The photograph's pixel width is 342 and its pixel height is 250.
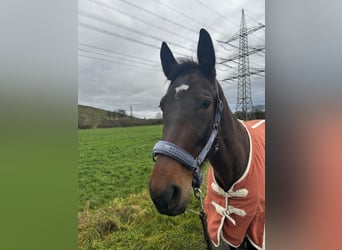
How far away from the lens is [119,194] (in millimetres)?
924

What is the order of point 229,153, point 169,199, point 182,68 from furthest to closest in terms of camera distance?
point 229,153 → point 182,68 → point 169,199

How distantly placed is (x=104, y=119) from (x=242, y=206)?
634 mm

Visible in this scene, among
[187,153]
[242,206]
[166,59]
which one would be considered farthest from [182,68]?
[242,206]

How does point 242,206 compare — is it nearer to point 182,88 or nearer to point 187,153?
point 187,153

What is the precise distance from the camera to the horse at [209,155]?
0.86m

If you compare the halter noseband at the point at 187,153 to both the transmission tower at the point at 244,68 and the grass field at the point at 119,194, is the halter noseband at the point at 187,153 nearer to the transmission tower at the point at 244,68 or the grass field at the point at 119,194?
the grass field at the point at 119,194

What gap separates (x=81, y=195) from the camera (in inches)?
33.6

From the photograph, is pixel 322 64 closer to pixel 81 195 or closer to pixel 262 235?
pixel 262 235

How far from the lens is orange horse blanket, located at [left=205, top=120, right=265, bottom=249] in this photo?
3.70ft

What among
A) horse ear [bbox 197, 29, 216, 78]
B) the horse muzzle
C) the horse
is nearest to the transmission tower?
the horse

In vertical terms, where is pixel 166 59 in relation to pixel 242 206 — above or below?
above

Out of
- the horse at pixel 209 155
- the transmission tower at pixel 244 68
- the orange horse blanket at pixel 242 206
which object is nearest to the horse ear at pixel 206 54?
the horse at pixel 209 155

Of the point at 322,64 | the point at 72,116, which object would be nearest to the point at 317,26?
the point at 322,64

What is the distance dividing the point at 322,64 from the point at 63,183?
0.98m
